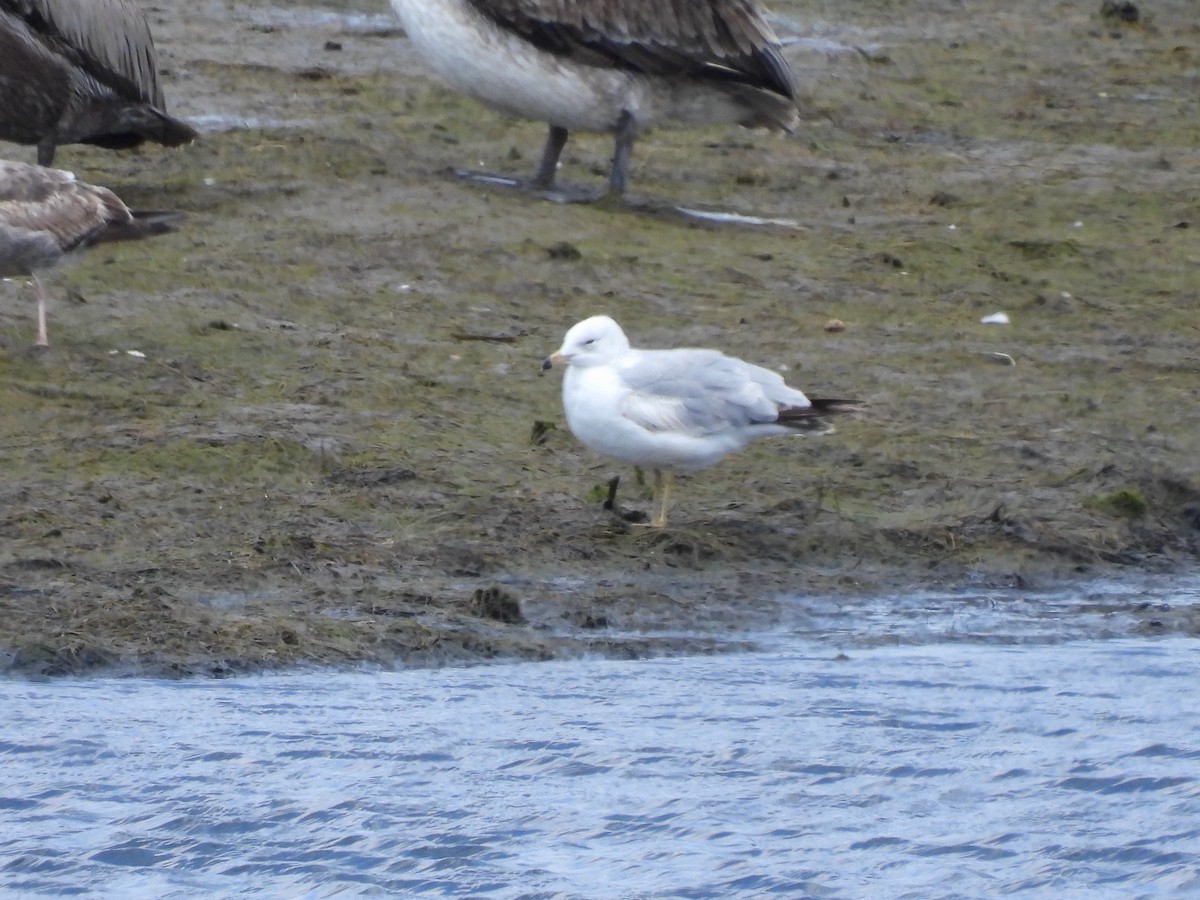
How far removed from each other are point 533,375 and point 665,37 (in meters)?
2.95

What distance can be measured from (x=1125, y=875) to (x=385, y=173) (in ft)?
22.8

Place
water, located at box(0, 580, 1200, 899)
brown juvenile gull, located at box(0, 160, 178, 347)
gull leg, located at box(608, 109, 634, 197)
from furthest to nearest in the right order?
gull leg, located at box(608, 109, 634, 197) < brown juvenile gull, located at box(0, 160, 178, 347) < water, located at box(0, 580, 1200, 899)

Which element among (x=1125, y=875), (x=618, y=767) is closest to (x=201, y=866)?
(x=618, y=767)

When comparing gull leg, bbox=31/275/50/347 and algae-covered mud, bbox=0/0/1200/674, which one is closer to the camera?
algae-covered mud, bbox=0/0/1200/674

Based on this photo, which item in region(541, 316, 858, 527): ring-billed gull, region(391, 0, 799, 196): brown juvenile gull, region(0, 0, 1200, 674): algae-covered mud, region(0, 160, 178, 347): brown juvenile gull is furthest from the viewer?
region(391, 0, 799, 196): brown juvenile gull

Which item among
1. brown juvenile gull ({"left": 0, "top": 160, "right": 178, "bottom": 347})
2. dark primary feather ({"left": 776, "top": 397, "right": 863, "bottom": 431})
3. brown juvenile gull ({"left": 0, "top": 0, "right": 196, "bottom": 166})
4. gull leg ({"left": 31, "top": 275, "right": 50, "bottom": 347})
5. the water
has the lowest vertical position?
the water

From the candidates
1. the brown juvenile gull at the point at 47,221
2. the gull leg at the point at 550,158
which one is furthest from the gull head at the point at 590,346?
the gull leg at the point at 550,158

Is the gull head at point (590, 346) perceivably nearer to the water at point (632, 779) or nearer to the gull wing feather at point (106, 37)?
the water at point (632, 779)

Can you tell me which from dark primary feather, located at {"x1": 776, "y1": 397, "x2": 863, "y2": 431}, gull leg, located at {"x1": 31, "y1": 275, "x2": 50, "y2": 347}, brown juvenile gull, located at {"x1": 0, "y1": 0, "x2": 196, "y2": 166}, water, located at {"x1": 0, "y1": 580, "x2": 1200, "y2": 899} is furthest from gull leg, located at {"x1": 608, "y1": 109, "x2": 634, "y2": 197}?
water, located at {"x1": 0, "y1": 580, "x2": 1200, "y2": 899}

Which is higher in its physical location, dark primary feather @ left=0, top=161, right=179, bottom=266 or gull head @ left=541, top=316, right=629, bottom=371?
dark primary feather @ left=0, top=161, right=179, bottom=266

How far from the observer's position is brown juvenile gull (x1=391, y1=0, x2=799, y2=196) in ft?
35.2

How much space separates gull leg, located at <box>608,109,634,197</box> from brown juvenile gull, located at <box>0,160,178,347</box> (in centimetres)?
A: 305

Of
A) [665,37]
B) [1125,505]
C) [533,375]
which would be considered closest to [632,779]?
[1125,505]

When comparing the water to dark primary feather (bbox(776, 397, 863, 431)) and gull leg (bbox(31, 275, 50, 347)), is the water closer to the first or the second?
dark primary feather (bbox(776, 397, 863, 431))
